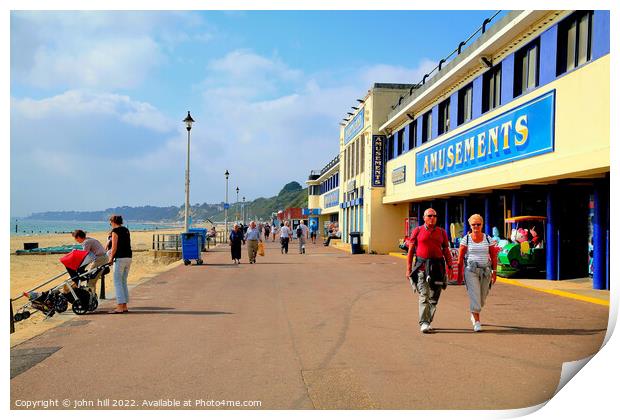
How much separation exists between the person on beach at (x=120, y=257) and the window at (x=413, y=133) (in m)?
17.4

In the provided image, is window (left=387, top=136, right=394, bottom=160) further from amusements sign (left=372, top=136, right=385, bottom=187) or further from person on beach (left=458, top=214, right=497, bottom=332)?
person on beach (left=458, top=214, right=497, bottom=332)

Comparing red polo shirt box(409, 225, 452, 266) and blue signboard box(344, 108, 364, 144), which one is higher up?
blue signboard box(344, 108, 364, 144)

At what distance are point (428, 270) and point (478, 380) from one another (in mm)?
2308

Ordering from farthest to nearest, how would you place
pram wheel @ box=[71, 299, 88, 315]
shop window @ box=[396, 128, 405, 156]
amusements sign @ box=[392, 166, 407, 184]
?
shop window @ box=[396, 128, 405, 156]
amusements sign @ box=[392, 166, 407, 184]
pram wheel @ box=[71, 299, 88, 315]

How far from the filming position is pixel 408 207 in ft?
91.6

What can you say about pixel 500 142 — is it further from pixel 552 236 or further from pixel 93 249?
pixel 93 249

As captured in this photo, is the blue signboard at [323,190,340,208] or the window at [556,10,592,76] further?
the blue signboard at [323,190,340,208]

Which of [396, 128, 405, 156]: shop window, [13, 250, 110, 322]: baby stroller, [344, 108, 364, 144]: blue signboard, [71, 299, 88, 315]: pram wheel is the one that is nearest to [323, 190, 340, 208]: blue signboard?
[344, 108, 364, 144]: blue signboard

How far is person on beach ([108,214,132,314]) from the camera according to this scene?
30.2 feet

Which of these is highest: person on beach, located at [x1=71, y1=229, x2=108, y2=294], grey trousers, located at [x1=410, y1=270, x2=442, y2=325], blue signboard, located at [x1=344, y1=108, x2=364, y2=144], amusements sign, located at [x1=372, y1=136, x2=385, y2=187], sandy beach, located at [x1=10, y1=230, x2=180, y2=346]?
blue signboard, located at [x1=344, y1=108, x2=364, y2=144]

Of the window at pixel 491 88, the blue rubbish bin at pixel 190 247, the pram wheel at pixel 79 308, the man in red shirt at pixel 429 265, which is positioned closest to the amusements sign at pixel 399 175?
the window at pixel 491 88

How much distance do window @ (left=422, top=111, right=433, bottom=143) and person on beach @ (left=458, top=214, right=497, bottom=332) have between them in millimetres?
15598

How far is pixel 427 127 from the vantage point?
923 inches
